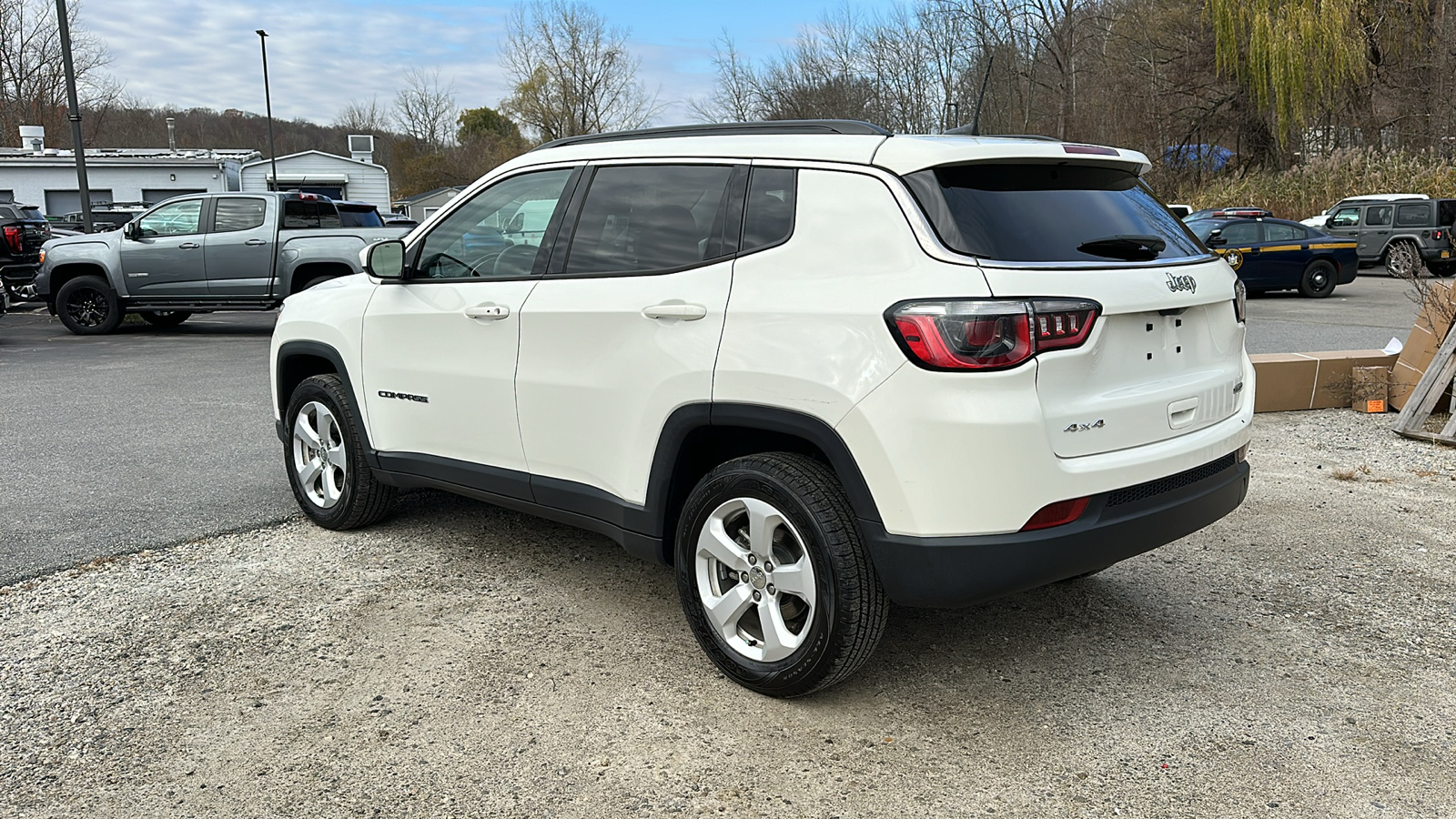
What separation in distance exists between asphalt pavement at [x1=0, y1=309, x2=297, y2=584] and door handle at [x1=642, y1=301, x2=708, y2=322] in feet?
9.59

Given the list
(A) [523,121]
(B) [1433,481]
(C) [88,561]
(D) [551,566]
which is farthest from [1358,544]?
(A) [523,121]

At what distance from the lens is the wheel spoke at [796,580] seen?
126 inches

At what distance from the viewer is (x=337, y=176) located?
4919 cm

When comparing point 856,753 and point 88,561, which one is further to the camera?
Answer: point 88,561

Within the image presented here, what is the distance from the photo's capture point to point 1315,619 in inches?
158

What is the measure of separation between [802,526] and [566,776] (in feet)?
3.15

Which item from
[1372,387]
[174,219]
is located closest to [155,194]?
[174,219]

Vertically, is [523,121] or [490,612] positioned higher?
[523,121]

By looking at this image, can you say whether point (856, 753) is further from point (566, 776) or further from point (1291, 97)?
point (1291, 97)

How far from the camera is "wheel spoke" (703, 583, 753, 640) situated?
3395 mm

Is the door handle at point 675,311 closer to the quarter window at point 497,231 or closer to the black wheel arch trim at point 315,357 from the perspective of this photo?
the quarter window at point 497,231

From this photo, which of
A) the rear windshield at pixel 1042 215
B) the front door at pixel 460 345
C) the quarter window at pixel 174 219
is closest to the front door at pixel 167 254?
the quarter window at pixel 174 219

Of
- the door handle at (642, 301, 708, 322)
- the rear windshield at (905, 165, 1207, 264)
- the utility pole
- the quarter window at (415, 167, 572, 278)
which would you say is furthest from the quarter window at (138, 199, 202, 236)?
the rear windshield at (905, 165, 1207, 264)

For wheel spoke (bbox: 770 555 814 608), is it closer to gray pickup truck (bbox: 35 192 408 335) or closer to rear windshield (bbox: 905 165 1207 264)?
rear windshield (bbox: 905 165 1207 264)
